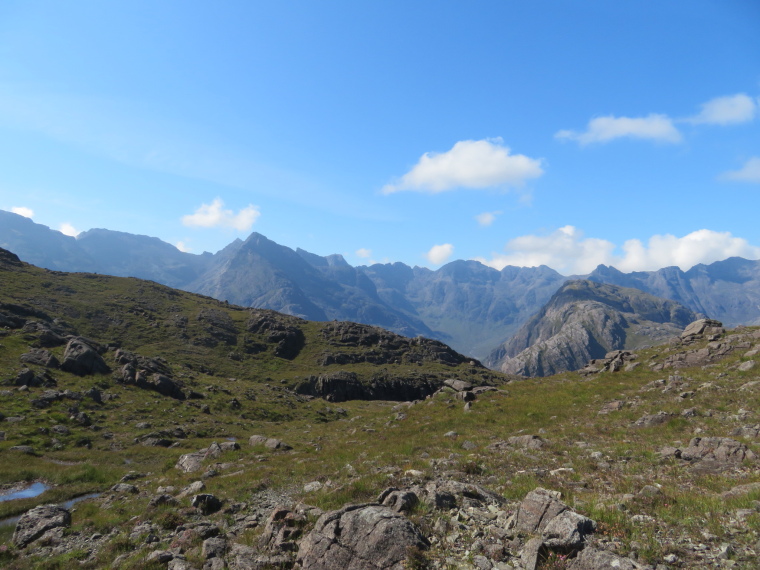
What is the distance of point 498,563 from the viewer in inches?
350

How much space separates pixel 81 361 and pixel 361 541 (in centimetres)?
6503

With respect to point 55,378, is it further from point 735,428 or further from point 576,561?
point 735,428

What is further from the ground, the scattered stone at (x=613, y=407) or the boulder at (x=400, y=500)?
the scattered stone at (x=613, y=407)

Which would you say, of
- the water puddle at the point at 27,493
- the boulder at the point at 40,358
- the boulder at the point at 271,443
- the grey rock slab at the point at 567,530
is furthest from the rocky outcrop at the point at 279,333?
the grey rock slab at the point at 567,530

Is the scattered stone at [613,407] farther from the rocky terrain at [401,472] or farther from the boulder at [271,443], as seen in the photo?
the boulder at [271,443]

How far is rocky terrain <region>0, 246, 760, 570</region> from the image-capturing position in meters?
9.77

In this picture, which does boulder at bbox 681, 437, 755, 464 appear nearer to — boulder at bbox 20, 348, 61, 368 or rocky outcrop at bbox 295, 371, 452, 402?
boulder at bbox 20, 348, 61, 368

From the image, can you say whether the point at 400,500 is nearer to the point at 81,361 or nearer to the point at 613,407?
the point at 613,407

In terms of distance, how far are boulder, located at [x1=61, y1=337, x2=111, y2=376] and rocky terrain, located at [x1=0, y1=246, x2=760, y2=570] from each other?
298mm

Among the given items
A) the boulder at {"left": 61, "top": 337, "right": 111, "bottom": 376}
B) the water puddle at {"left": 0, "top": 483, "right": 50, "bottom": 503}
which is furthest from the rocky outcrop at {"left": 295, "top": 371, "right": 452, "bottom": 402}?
the water puddle at {"left": 0, "top": 483, "right": 50, "bottom": 503}

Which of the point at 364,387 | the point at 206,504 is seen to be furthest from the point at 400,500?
the point at 364,387

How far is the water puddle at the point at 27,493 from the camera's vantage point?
913 inches

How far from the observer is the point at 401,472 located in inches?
680

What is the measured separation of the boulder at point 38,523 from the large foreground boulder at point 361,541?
14194 mm
